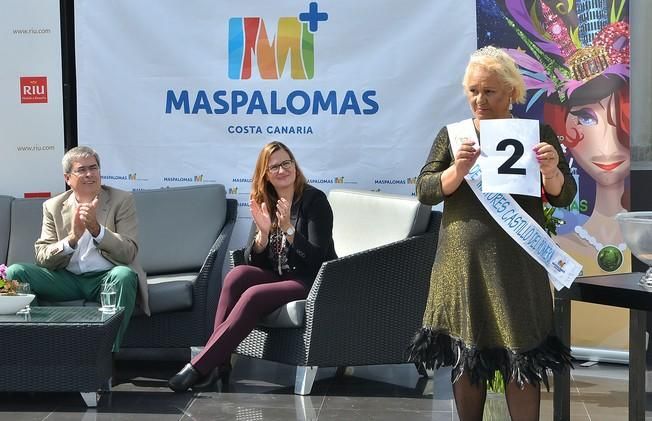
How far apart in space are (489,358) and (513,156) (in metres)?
0.65

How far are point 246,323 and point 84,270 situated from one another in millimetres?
947

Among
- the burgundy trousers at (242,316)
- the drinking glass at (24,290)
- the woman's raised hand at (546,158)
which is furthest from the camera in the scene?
the burgundy trousers at (242,316)

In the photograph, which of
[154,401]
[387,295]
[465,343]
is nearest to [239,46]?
[387,295]

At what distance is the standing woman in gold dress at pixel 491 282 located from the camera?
10.5 feet

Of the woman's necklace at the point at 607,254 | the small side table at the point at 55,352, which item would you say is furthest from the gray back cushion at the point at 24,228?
the woman's necklace at the point at 607,254

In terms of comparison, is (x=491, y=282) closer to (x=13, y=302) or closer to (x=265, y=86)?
(x=13, y=302)

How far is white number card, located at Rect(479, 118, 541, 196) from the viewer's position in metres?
3.15

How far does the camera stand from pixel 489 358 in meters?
3.24

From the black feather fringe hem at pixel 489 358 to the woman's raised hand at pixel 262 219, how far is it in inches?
67.7

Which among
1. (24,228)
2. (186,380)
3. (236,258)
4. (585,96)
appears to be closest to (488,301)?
(186,380)

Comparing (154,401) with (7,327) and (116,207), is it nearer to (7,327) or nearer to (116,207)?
(7,327)

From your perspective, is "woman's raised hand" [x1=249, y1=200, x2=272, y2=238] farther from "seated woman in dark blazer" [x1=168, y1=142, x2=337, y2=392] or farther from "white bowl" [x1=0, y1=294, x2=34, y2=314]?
"white bowl" [x1=0, y1=294, x2=34, y2=314]

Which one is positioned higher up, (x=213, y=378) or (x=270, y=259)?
(x=270, y=259)

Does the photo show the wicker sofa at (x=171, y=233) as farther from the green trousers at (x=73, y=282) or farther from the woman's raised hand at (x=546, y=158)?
the woman's raised hand at (x=546, y=158)
